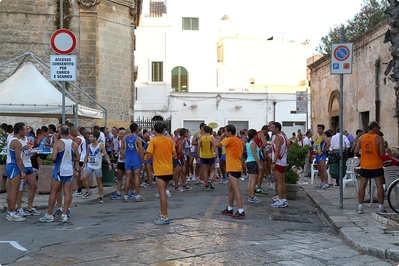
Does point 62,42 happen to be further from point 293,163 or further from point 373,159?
point 373,159

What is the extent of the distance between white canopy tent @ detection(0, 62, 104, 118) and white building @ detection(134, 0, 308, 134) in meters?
26.7

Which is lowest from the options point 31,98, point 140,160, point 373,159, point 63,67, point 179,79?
point 140,160

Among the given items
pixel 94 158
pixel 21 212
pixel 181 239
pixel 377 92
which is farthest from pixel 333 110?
pixel 181 239

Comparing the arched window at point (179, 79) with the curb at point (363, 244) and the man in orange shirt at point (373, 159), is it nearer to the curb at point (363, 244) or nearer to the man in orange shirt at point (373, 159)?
the man in orange shirt at point (373, 159)

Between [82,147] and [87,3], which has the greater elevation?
[87,3]

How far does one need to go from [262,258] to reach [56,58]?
256 inches

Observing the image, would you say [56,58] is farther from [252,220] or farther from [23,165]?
[252,220]

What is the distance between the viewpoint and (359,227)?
30.4ft

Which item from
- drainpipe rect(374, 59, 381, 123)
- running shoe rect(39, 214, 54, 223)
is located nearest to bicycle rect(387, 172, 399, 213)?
running shoe rect(39, 214, 54, 223)

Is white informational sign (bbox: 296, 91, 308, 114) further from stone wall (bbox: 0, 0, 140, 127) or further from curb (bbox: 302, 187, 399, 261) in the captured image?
curb (bbox: 302, 187, 399, 261)

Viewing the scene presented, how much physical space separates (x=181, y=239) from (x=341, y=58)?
562 cm

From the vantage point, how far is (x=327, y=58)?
27812mm

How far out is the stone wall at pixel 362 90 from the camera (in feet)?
66.5

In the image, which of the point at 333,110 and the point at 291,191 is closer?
the point at 291,191
